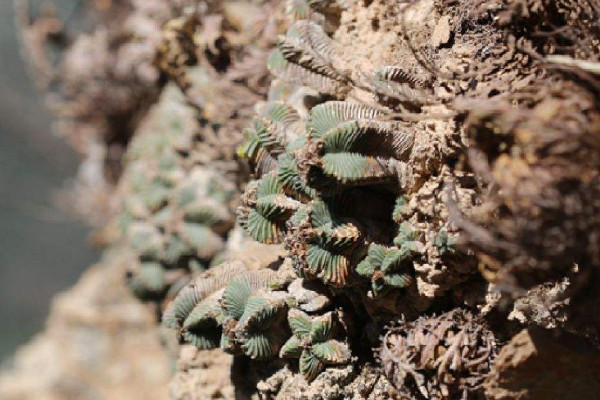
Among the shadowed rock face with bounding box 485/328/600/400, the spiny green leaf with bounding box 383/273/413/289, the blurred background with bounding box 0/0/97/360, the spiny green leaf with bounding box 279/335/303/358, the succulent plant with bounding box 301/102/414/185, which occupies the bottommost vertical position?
the shadowed rock face with bounding box 485/328/600/400

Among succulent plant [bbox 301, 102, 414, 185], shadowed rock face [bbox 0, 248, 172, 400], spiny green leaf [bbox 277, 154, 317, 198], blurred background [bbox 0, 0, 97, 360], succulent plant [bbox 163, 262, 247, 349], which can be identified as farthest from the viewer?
blurred background [bbox 0, 0, 97, 360]

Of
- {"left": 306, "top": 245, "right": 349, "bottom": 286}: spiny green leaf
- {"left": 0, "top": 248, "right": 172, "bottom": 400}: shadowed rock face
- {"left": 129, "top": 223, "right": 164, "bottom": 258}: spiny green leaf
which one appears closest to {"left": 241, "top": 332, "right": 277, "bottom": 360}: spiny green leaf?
{"left": 306, "top": 245, "right": 349, "bottom": 286}: spiny green leaf

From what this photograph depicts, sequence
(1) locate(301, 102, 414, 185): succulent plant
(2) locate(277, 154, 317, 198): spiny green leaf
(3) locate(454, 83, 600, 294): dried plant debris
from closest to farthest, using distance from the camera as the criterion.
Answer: (3) locate(454, 83, 600, 294): dried plant debris → (1) locate(301, 102, 414, 185): succulent plant → (2) locate(277, 154, 317, 198): spiny green leaf

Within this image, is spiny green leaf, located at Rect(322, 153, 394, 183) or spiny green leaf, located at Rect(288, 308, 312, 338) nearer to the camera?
spiny green leaf, located at Rect(322, 153, 394, 183)

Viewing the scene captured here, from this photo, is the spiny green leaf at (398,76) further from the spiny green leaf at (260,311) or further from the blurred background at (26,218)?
the blurred background at (26,218)

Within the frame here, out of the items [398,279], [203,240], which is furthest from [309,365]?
[203,240]

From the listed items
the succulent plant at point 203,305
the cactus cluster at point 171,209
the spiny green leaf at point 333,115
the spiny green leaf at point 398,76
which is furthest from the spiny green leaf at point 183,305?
the spiny green leaf at point 398,76

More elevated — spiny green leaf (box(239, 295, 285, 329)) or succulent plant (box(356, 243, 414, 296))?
spiny green leaf (box(239, 295, 285, 329))

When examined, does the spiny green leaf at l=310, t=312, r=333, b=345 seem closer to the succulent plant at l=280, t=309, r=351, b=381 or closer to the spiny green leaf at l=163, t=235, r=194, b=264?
the succulent plant at l=280, t=309, r=351, b=381
